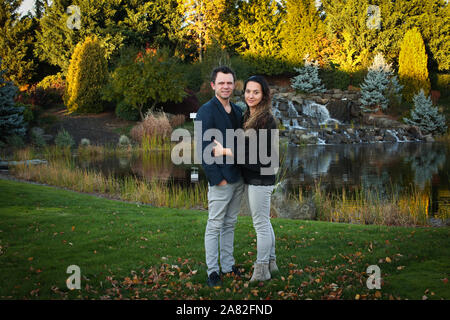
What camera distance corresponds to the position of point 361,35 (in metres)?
24.1

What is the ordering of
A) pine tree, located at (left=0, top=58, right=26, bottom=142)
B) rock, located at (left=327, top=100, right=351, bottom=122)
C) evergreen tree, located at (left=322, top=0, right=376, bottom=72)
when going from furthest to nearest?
evergreen tree, located at (left=322, top=0, right=376, bottom=72), rock, located at (left=327, top=100, right=351, bottom=122), pine tree, located at (left=0, top=58, right=26, bottom=142)

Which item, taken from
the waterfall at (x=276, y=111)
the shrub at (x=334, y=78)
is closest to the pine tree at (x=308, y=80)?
the shrub at (x=334, y=78)

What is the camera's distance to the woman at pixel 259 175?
327cm

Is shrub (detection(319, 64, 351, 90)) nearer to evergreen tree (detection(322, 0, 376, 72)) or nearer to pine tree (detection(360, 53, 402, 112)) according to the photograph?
evergreen tree (detection(322, 0, 376, 72))

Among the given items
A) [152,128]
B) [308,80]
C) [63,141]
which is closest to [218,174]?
[63,141]

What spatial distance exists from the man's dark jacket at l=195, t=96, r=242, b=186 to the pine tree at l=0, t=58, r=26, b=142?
12.9 metres

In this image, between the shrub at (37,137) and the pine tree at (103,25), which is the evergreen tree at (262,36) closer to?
the pine tree at (103,25)

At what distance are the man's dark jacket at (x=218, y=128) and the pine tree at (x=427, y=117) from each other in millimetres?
18941

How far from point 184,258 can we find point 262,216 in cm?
121

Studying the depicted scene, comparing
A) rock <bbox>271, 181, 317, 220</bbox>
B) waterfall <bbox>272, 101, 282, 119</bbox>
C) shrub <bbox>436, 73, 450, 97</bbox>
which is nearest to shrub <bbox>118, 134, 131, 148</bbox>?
waterfall <bbox>272, 101, 282, 119</bbox>

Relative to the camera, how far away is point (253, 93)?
3.31m

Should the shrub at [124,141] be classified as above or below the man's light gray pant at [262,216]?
above

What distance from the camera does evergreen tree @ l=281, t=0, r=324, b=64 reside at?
25.7m

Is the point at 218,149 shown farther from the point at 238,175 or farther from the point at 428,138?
the point at 428,138
